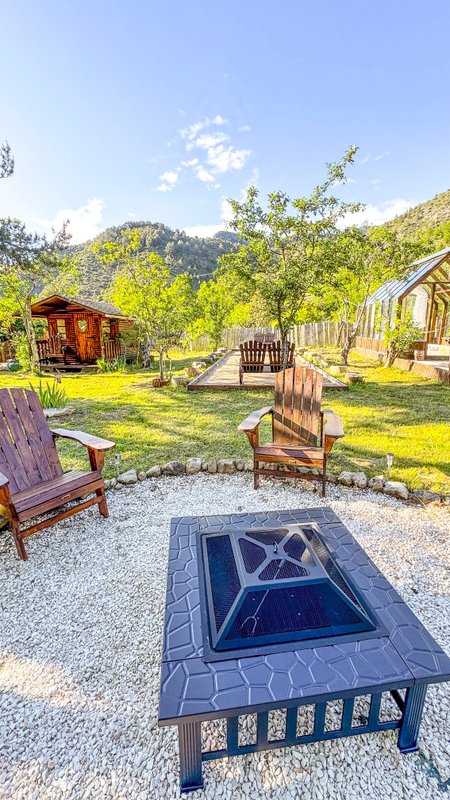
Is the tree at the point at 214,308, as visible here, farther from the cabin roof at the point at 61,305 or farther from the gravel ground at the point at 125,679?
the gravel ground at the point at 125,679

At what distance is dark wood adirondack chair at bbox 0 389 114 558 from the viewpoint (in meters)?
2.57

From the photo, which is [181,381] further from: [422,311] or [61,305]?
[422,311]

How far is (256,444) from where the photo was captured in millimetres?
3396

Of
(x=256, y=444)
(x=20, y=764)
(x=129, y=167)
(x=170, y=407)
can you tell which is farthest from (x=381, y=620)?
(x=129, y=167)

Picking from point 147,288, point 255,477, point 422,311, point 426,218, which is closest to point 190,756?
point 255,477

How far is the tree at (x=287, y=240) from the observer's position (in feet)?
24.1

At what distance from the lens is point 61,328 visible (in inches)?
578

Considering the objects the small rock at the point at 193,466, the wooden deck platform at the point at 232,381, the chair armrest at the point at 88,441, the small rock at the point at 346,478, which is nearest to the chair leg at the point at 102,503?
the chair armrest at the point at 88,441

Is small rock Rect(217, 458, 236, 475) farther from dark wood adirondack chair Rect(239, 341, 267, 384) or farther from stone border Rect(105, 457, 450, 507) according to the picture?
dark wood adirondack chair Rect(239, 341, 267, 384)

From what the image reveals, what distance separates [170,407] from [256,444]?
3.51 metres

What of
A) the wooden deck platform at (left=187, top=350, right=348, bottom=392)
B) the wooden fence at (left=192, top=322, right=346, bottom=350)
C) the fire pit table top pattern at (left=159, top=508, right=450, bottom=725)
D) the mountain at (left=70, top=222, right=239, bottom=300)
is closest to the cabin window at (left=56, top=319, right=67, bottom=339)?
the wooden fence at (left=192, top=322, right=346, bottom=350)

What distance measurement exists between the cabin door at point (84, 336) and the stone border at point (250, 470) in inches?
475

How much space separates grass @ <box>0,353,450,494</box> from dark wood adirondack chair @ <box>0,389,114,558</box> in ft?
2.94

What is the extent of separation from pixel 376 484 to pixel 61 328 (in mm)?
14723
